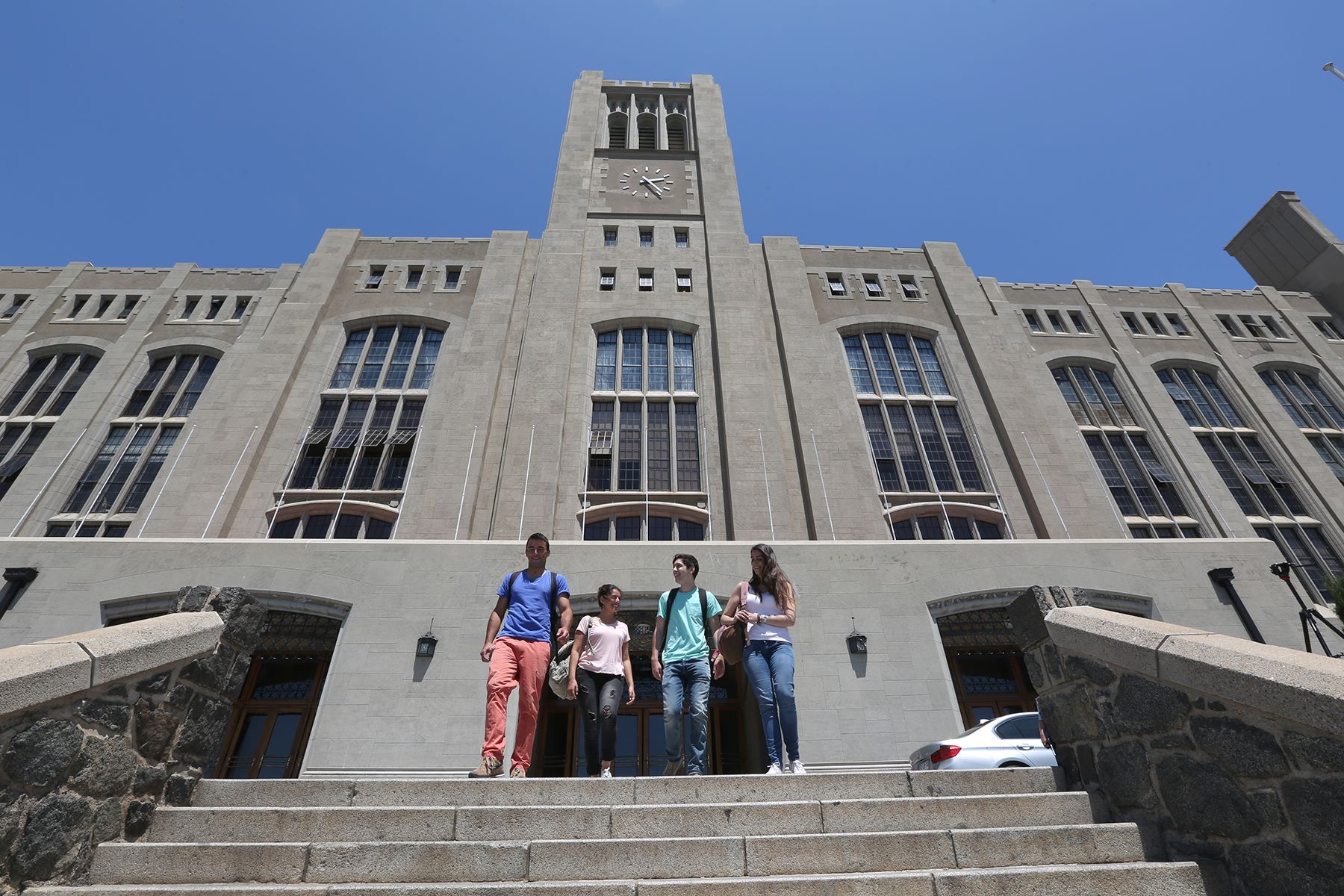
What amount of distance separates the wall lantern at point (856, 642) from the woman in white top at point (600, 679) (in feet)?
24.0

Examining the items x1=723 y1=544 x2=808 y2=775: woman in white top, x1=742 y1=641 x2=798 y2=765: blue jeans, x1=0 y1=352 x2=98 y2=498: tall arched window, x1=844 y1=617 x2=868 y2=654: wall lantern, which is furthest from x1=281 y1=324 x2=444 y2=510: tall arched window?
x1=742 y1=641 x2=798 y2=765: blue jeans

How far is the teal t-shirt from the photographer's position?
6.39 m

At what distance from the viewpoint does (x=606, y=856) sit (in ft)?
13.2

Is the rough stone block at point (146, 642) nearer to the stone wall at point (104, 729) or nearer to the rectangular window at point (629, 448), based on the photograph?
the stone wall at point (104, 729)

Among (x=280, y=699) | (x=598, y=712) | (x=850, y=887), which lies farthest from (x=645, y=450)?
(x=850, y=887)

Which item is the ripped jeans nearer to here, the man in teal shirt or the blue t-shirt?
the man in teal shirt

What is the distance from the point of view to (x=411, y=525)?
18453 millimetres

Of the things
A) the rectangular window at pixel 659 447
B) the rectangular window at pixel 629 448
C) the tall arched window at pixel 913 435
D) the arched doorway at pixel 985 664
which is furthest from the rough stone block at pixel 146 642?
the tall arched window at pixel 913 435

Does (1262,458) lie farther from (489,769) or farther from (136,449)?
(136,449)

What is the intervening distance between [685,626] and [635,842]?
2.59 metres

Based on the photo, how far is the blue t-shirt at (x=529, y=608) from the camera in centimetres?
626

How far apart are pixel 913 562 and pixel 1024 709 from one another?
4.12m

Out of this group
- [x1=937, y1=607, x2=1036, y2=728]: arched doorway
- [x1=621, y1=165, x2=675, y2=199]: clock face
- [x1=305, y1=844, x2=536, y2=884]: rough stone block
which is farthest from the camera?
[x1=621, y1=165, x2=675, y2=199]: clock face

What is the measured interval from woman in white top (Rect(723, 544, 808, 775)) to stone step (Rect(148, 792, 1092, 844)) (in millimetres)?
1175
